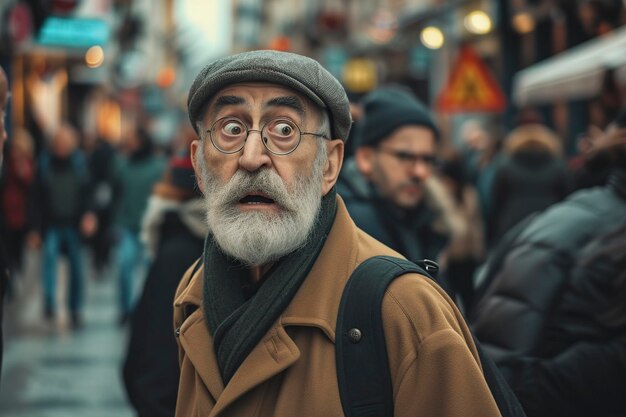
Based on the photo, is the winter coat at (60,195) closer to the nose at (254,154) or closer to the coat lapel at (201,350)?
the coat lapel at (201,350)

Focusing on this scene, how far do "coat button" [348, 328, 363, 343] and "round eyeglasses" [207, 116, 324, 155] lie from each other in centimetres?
48

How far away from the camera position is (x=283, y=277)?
9.14 ft

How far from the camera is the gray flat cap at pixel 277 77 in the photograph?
2.74 meters

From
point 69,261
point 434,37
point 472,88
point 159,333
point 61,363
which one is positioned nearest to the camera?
point 159,333

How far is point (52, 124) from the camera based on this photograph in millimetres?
31719

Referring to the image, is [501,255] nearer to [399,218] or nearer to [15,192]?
[399,218]

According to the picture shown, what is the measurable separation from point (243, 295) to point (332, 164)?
39cm

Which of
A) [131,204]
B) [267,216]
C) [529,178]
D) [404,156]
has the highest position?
[267,216]

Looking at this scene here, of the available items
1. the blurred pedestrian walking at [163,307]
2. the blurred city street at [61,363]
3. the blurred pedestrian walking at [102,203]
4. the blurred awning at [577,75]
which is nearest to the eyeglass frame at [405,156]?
the blurred pedestrian walking at [163,307]

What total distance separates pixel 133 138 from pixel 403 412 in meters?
11.3

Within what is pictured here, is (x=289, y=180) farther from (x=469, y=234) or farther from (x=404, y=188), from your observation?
(x=469, y=234)

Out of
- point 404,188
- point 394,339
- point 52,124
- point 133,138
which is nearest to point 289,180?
point 394,339

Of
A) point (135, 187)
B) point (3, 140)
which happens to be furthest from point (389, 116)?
point (135, 187)

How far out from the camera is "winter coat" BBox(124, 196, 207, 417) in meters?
4.30
